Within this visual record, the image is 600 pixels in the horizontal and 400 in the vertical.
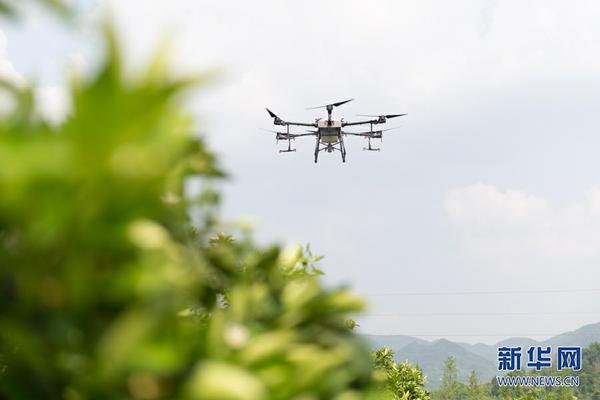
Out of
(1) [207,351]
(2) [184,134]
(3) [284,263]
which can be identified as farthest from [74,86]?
(3) [284,263]

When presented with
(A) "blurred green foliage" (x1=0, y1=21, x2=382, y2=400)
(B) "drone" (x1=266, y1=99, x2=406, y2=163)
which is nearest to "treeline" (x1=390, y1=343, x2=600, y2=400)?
(B) "drone" (x1=266, y1=99, x2=406, y2=163)

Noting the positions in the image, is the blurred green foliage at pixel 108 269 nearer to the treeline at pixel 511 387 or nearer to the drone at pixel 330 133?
the drone at pixel 330 133

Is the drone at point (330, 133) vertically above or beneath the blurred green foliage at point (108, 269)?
above

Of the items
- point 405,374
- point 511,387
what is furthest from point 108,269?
point 511,387

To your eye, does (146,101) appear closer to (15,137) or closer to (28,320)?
(15,137)

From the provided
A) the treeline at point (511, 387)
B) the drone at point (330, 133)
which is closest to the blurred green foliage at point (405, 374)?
the drone at point (330, 133)

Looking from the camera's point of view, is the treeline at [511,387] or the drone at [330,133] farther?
the treeline at [511,387]

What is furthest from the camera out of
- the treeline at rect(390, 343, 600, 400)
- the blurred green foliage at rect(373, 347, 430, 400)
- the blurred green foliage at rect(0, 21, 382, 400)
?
the treeline at rect(390, 343, 600, 400)

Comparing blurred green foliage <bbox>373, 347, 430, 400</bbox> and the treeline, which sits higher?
the treeline

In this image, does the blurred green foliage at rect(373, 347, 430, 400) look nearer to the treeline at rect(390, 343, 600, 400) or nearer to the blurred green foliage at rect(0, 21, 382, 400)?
the blurred green foliage at rect(0, 21, 382, 400)
